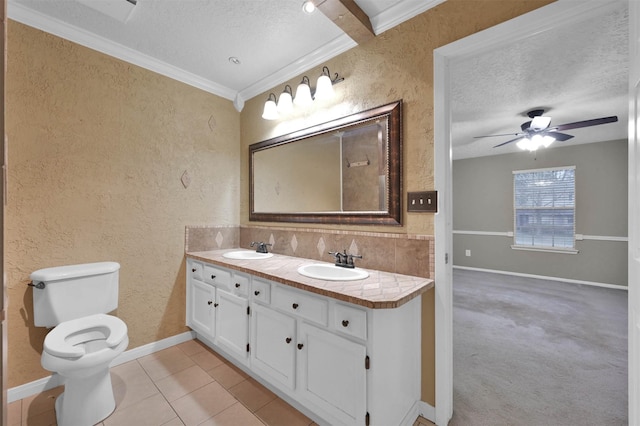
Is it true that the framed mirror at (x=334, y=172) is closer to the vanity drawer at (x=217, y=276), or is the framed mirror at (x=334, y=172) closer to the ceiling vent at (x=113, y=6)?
the vanity drawer at (x=217, y=276)

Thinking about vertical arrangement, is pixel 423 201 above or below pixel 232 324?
above

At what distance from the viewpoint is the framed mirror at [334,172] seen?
1797mm

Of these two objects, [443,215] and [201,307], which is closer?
[443,215]

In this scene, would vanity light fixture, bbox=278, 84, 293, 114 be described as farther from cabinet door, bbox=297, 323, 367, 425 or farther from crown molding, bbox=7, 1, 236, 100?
cabinet door, bbox=297, 323, 367, 425

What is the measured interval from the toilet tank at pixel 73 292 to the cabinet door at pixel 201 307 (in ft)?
1.88

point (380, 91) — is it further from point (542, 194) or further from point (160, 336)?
point (542, 194)

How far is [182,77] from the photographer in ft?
8.27

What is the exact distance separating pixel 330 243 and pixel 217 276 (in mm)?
929

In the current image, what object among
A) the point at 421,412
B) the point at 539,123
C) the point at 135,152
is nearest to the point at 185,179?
the point at 135,152

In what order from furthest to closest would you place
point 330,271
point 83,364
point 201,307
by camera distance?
point 201,307, point 330,271, point 83,364

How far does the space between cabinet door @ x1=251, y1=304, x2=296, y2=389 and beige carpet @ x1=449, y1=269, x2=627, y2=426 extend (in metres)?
1.02

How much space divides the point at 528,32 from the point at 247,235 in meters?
2.59

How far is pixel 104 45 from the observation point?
2.10 m

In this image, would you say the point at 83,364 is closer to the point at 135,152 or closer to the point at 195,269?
the point at 195,269
